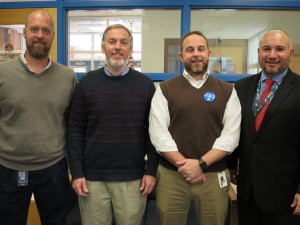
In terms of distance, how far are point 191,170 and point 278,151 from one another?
47 centimetres

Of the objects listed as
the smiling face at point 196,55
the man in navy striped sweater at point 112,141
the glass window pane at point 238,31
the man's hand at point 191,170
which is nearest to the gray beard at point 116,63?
the man in navy striped sweater at point 112,141

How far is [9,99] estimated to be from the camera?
1.59 metres

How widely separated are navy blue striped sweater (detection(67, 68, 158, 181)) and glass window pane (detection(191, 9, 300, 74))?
1.57 meters

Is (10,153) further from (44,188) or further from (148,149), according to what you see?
(148,149)

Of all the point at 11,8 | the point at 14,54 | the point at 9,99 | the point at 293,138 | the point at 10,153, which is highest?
the point at 11,8

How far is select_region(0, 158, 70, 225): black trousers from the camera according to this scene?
64.4 inches

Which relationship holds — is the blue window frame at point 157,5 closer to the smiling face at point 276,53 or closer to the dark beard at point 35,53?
the smiling face at point 276,53

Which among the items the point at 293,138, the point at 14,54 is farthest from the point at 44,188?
the point at 14,54

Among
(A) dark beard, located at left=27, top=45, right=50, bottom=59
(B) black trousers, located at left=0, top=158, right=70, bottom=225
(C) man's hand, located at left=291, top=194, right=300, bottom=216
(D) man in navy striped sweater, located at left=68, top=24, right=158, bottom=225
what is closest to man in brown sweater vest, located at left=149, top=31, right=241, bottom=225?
(D) man in navy striped sweater, located at left=68, top=24, right=158, bottom=225

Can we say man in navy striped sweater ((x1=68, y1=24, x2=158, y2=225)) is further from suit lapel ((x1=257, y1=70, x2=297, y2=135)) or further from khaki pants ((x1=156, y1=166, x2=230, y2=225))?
suit lapel ((x1=257, y1=70, x2=297, y2=135))

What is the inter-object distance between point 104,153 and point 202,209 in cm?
65

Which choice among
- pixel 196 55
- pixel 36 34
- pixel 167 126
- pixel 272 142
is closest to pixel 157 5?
pixel 196 55

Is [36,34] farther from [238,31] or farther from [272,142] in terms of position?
[238,31]

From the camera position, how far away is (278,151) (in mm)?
1533
